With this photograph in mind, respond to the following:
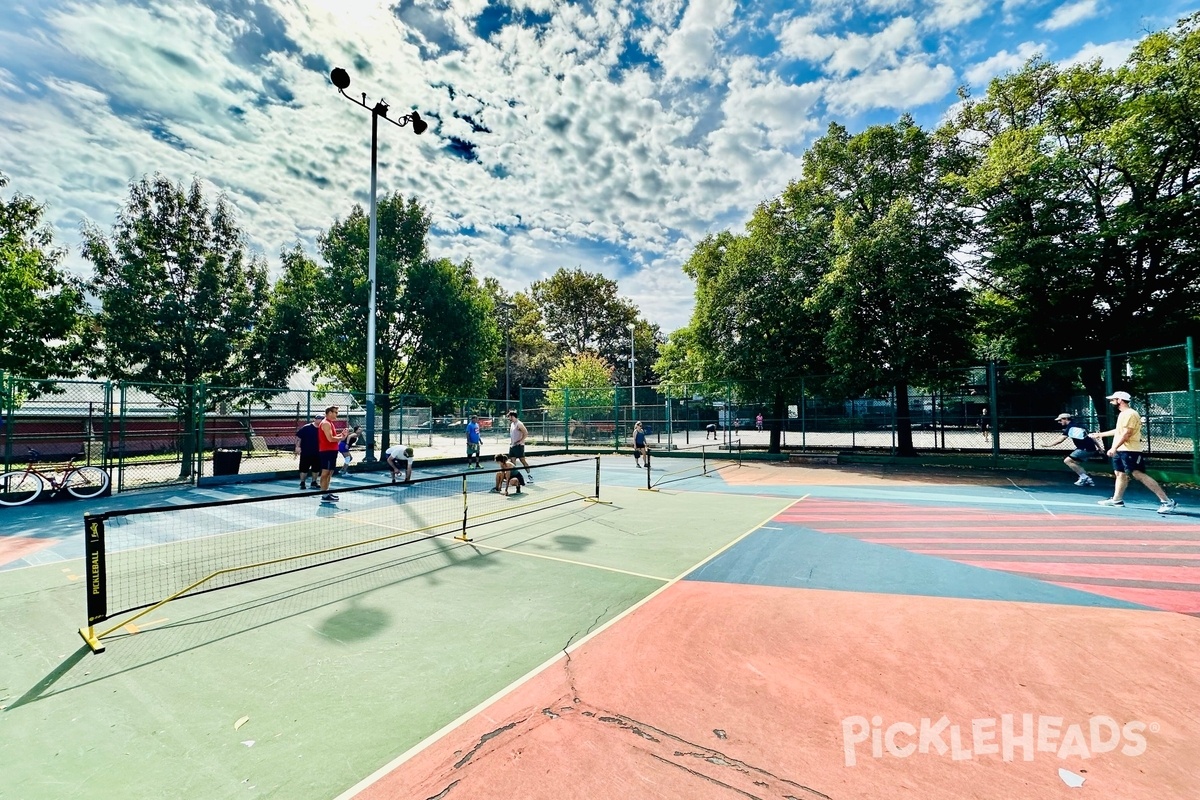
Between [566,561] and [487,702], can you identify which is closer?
[487,702]

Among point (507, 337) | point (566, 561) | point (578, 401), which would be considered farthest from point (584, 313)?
point (566, 561)

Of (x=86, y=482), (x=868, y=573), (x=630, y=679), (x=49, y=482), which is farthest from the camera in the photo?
(x=86, y=482)

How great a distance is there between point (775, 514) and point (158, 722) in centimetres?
989

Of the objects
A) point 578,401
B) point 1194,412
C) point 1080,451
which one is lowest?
point 1080,451

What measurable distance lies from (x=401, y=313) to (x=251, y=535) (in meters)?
15.2

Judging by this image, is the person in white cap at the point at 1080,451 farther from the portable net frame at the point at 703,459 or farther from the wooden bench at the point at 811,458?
the portable net frame at the point at 703,459

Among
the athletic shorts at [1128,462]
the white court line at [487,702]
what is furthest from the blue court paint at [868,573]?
the athletic shorts at [1128,462]

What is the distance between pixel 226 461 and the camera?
15000 millimetres

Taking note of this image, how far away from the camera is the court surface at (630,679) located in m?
2.86

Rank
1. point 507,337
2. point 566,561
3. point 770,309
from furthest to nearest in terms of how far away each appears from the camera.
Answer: point 507,337
point 770,309
point 566,561

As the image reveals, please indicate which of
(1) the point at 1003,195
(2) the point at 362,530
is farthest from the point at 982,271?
(2) the point at 362,530

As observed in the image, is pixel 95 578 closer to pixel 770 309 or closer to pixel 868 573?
pixel 868 573

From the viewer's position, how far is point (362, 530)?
8.96 metres

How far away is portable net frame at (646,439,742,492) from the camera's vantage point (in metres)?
17.4
